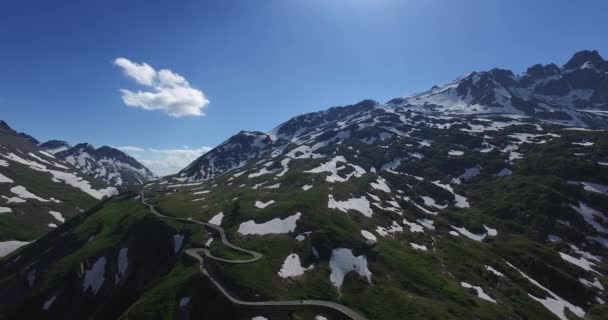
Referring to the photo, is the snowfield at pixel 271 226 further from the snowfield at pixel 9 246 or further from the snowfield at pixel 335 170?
the snowfield at pixel 9 246

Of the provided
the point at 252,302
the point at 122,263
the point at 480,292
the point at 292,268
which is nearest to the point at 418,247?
the point at 480,292

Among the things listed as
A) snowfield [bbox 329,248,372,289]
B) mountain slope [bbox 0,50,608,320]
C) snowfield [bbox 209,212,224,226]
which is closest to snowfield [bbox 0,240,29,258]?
mountain slope [bbox 0,50,608,320]

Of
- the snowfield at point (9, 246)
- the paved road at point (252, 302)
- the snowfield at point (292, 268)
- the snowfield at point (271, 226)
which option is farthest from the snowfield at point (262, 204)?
the snowfield at point (9, 246)

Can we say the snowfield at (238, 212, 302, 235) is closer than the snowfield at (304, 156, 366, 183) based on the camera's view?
Yes

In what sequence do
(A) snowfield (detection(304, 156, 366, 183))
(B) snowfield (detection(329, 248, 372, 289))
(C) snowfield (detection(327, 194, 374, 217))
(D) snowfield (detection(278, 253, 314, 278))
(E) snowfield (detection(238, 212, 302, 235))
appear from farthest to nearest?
(A) snowfield (detection(304, 156, 366, 183)) → (C) snowfield (detection(327, 194, 374, 217)) → (E) snowfield (detection(238, 212, 302, 235)) → (B) snowfield (detection(329, 248, 372, 289)) → (D) snowfield (detection(278, 253, 314, 278))

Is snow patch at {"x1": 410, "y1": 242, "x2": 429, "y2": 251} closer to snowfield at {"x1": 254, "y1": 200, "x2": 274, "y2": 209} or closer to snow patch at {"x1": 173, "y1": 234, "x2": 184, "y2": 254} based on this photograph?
snowfield at {"x1": 254, "y1": 200, "x2": 274, "y2": 209}

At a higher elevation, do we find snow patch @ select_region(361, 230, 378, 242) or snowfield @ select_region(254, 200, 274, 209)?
snowfield @ select_region(254, 200, 274, 209)

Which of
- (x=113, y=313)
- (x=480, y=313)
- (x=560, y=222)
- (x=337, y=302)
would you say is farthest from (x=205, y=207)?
(x=560, y=222)

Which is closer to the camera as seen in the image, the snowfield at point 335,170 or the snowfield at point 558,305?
the snowfield at point 558,305

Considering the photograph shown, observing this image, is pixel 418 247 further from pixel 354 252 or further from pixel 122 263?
pixel 122 263

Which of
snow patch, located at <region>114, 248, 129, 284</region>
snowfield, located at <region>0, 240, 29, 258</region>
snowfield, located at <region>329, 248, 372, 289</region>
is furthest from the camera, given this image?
snowfield, located at <region>0, 240, 29, 258</region>

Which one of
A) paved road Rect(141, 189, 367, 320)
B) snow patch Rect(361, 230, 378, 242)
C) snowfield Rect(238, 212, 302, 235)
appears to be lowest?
paved road Rect(141, 189, 367, 320)
